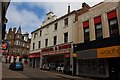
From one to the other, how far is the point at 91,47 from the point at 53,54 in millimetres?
10463

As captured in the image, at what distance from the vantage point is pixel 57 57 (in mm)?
31141

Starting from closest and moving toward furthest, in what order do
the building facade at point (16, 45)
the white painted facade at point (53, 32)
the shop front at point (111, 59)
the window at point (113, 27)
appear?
the shop front at point (111, 59)
the window at point (113, 27)
the white painted facade at point (53, 32)
the building facade at point (16, 45)

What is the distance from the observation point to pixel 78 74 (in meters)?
24.4

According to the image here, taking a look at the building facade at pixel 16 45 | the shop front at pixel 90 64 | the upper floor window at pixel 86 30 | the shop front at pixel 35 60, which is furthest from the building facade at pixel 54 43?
the building facade at pixel 16 45

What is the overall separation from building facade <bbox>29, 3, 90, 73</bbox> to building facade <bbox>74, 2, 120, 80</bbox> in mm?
2425

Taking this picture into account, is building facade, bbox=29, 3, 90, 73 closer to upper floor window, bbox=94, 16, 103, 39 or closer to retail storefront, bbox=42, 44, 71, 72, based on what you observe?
retail storefront, bbox=42, 44, 71, 72

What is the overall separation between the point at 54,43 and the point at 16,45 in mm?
41835

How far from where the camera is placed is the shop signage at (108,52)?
1775 cm

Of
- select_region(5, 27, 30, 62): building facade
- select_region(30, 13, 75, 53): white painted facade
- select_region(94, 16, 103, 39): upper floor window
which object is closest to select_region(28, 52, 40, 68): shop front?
select_region(30, 13, 75, 53): white painted facade

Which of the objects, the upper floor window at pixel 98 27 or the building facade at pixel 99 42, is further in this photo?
the upper floor window at pixel 98 27

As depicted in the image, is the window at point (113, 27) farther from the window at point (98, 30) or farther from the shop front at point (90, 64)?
the shop front at point (90, 64)

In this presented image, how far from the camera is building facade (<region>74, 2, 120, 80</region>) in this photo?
19.0m

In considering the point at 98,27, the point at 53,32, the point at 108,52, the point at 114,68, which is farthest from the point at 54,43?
the point at 108,52

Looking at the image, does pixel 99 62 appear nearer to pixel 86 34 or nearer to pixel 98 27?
pixel 98 27
